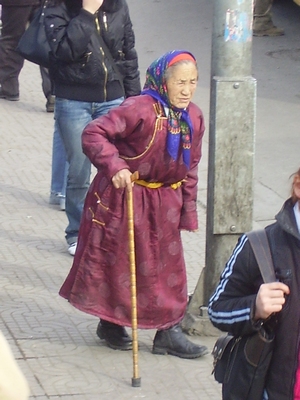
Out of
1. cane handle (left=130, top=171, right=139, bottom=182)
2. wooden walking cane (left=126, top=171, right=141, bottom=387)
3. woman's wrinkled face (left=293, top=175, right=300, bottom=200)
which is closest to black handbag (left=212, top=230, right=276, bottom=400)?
woman's wrinkled face (left=293, top=175, right=300, bottom=200)

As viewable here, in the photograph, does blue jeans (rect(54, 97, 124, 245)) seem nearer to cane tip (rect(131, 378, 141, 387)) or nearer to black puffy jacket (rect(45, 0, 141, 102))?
black puffy jacket (rect(45, 0, 141, 102))

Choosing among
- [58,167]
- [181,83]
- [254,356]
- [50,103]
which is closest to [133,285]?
[181,83]

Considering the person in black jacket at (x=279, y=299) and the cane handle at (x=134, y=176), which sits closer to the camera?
the person in black jacket at (x=279, y=299)

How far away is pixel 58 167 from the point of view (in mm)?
7684

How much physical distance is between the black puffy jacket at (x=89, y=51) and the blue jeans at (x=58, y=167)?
1.07 m

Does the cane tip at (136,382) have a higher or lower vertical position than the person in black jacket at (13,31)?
lower

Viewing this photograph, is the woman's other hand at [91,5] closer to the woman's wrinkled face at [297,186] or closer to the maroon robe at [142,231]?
the maroon robe at [142,231]

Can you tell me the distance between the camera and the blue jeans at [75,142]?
6492mm

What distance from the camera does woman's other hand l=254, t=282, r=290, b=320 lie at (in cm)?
298

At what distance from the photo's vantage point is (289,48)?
528 inches

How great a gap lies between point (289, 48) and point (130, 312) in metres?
8.87

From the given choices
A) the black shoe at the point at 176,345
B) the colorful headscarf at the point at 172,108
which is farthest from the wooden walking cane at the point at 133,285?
the black shoe at the point at 176,345

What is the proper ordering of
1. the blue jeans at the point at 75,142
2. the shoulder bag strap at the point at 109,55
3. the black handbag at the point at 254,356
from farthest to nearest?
the blue jeans at the point at 75,142
the shoulder bag strap at the point at 109,55
the black handbag at the point at 254,356

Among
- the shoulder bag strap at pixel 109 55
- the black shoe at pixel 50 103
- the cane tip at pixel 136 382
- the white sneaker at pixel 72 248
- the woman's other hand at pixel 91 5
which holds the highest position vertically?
the woman's other hand at pixel 91 5
